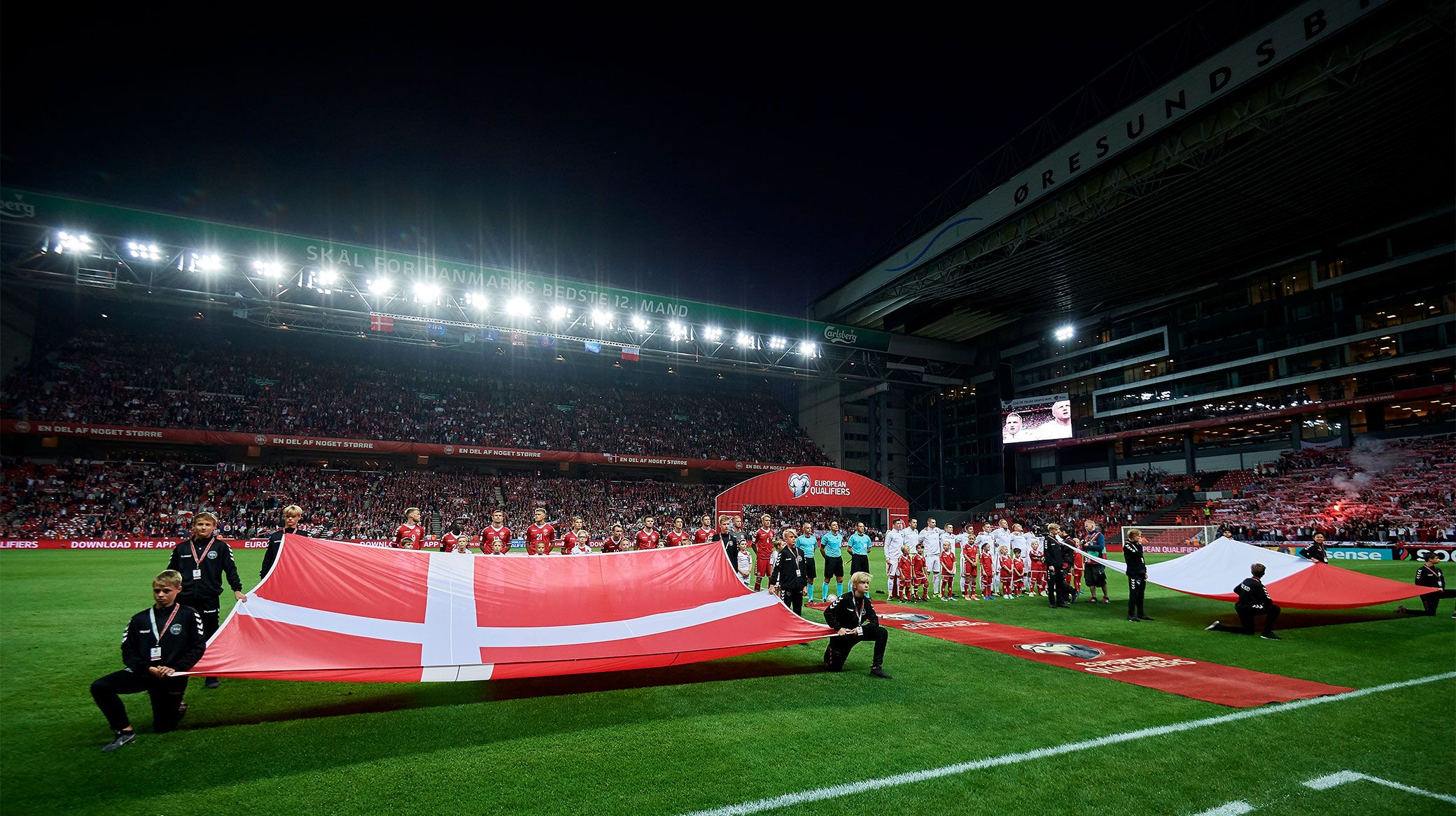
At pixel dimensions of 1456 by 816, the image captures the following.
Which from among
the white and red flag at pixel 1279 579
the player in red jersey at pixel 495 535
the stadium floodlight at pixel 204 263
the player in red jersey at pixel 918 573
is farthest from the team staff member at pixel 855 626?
the stadium floodlight at pixel 204 263

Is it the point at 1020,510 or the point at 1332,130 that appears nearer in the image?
the point at 1332,130

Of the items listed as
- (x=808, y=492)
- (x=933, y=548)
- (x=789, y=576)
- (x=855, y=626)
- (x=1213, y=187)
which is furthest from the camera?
(x=808, y=492)

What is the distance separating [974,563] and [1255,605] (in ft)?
17.6

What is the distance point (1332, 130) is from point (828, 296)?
25.9 metres

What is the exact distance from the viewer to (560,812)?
12.8 ft

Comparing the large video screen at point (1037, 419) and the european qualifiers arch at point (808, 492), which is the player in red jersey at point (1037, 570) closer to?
the european qualifiers arch at point (808, 492)

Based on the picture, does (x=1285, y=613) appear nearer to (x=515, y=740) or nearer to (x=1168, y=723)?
(x=1168, y=723)

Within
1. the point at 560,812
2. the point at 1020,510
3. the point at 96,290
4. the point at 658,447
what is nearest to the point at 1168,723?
the point at 560,812

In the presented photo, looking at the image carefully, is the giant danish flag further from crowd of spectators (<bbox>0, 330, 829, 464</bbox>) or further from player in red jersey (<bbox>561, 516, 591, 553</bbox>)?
crowd of spectators (<bbox>0, 330, 829, 464</bbox>)

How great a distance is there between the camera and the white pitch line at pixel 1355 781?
172 inches

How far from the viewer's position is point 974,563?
14711 millimetres

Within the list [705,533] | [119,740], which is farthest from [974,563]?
[119,740]

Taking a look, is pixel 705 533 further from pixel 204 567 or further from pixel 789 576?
pixel 204 567

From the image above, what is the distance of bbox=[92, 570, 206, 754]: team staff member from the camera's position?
15.9 ft
